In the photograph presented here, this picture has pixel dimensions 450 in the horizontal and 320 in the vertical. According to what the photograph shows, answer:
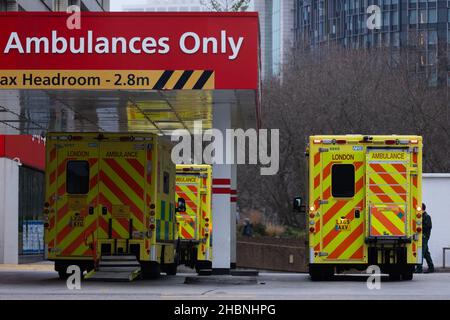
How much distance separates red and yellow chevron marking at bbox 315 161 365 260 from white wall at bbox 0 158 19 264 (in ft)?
47.2

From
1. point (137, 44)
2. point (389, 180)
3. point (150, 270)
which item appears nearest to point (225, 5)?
point (150, 270)

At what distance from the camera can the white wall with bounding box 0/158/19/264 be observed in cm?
3459

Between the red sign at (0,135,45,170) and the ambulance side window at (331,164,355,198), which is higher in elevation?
the red sign at (0,135,45,170)

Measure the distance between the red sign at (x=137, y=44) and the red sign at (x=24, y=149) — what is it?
46.6 ft

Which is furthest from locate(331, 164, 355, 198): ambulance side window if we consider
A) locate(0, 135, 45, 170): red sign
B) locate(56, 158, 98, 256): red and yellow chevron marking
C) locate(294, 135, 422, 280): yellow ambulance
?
locate(0, 135, 45, 170): red sign

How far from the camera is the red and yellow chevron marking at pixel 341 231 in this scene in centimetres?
2280

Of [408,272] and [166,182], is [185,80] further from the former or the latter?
[408,272]

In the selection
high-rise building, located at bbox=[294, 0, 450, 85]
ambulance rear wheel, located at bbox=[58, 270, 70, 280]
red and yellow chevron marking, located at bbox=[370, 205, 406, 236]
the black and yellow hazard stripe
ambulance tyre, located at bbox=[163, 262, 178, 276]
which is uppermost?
high-rise building, located at bbox=[294, 0, 450, 85]

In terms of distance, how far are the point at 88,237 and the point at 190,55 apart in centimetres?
443

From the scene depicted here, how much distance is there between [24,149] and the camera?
36.6 meters

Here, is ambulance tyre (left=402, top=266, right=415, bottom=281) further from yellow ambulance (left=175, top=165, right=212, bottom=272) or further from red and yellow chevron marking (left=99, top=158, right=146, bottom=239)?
yellow ambulance (left=175, top=165, right=212, bottom=272)

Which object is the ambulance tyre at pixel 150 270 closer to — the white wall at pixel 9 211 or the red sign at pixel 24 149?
the red sign at pixel 24 149
